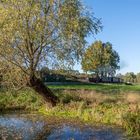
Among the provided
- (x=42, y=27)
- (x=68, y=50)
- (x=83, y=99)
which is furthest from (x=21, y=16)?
(x=83, y=99)

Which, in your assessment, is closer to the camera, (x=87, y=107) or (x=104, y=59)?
(x=87, y=107)

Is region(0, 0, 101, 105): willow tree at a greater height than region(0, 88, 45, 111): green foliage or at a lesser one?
greater

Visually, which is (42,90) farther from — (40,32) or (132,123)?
(132,123)

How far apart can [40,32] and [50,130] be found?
9.92 meters

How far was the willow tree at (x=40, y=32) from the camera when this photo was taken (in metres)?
29.7

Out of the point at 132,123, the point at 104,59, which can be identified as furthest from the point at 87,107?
the point at 104,59

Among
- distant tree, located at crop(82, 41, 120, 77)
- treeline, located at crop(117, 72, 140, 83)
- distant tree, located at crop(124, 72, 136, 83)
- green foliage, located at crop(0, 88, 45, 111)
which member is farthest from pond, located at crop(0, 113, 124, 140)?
distant tree, located at crop(124, 72, 136, 83)

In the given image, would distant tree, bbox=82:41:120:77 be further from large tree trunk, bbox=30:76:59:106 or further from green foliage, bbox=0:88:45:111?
large tree trunk, bbox=30:76:59:106

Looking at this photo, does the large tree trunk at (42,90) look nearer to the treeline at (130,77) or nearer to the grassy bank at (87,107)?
the grassy bank at (87,107)

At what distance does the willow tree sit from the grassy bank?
6.53ft

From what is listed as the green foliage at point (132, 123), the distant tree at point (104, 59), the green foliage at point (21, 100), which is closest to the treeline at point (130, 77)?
the distant tree at point (104, 59)

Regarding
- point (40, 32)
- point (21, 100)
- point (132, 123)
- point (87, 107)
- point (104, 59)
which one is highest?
point (104, 59)

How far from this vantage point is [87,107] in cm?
2839

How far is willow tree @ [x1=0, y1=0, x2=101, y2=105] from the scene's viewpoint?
29.7 m
